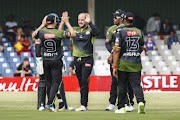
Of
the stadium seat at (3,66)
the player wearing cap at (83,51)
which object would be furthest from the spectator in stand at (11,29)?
the player wearing cap at (83,51)

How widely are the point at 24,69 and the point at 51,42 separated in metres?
11.1

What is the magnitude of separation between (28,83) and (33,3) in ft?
28.1

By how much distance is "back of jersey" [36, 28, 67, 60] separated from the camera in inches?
465

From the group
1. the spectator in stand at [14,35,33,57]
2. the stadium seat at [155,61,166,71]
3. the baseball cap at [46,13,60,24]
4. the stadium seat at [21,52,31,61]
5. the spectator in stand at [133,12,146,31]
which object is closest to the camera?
the baseball cap at [46,13,60,24]

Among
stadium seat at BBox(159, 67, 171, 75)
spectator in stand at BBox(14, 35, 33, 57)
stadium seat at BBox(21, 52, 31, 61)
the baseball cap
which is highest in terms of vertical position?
the baseball cap

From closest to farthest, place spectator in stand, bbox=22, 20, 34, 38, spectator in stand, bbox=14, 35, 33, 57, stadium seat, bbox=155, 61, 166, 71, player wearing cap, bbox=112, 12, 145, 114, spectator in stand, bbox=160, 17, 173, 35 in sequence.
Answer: player wearing cap, bbox=112, 12, 145, 114 < spectator in stand, bbox=14, 35, 33, 57 < stadium seat, bbox=155, 61, 166, 71 < spectator in stand, bbox=22, 20, 34, 38 < spectator in stand, bbox=160, 17, 173, 35

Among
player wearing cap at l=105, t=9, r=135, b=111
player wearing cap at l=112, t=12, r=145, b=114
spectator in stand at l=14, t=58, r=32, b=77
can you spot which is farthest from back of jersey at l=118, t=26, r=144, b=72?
spectator in stand at l=14, t=58, r=32, b=77

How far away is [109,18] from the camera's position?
99.0ft

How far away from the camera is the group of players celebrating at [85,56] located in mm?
11297

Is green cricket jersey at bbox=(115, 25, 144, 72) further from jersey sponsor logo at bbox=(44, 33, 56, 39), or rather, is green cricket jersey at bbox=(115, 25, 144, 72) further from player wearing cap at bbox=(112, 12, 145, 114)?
jersey sponsor logo at bbox=(44, 33, 56, 39)

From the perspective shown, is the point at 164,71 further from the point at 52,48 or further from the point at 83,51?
the point at 52,48

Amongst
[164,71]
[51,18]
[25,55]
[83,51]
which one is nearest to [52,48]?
[51,18]

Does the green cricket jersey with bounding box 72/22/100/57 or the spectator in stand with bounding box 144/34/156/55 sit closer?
the green cricket jersey with bounding box 72/22/100/57

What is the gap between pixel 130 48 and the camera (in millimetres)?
11320
